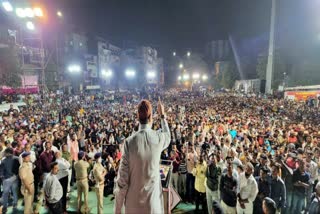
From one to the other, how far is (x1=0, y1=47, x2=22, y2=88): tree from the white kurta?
2343 centimetres

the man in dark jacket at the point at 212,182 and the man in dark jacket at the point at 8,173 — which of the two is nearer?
the man in dark jacket at the point at 212,182

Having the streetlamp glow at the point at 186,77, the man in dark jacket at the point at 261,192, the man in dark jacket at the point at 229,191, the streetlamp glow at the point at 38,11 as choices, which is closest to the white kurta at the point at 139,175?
the man in dark jacket at the point at 229,191

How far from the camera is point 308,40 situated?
3653 cm

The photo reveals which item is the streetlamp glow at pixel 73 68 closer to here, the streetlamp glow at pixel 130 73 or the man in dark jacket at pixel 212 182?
the streetlamp glow at pixel 130 73

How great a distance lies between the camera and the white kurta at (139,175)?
6.41 ft

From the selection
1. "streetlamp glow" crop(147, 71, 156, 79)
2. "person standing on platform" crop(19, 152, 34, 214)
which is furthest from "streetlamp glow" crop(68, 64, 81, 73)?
"person standing on platform" crop(19, 152, 34, 214)

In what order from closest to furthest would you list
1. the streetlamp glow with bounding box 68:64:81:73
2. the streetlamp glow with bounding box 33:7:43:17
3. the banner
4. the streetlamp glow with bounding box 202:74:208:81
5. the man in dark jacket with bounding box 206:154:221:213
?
the man in dark jacket with bounding box 206:154:221:213 < the streetlamp glow with bounding box 33:7:43:17 < the banner < the streetlamp glow with bounding box 68:64:81:73 < the streetlamp glow with bounding box 202:74:208:81

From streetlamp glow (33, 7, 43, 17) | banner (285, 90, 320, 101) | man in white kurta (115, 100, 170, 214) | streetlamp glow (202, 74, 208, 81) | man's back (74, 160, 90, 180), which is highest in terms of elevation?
streetlamp glow (202, 74, 208, 81)

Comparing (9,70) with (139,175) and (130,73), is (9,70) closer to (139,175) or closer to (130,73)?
(139,175)

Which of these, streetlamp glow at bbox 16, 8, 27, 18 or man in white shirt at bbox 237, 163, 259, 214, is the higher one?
streetlamp glow at bbox 16, 8, 27, 18

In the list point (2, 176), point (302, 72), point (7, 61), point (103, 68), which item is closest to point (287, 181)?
point (2, 176)

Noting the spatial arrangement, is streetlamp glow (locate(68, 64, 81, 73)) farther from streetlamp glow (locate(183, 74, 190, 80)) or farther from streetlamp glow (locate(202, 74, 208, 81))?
streetlamp glow (locate(183, 74, 190, 80))

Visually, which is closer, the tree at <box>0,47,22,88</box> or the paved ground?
the paved ground

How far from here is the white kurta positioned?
6.41ft
